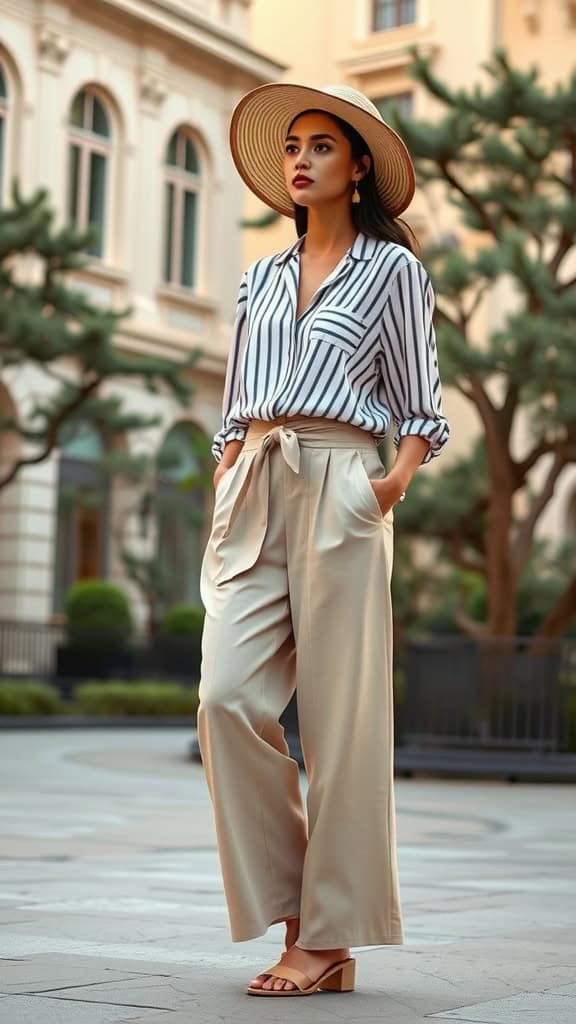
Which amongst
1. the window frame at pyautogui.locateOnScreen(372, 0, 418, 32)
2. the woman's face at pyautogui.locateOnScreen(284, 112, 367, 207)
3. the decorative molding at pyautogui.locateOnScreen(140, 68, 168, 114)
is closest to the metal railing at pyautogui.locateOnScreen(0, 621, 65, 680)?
the decorative molding at pyautogui.locateOnScreen(140, 68, 168, 114)

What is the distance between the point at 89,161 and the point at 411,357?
90.6 feet

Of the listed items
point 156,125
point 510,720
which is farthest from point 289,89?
point 156,125

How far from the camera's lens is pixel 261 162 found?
202 inches

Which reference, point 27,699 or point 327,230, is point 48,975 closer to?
point 327,230

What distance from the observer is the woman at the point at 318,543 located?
4391 millimetres

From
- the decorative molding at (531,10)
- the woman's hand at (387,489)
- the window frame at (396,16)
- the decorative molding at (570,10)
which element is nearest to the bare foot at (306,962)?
the woman's hand at (387,489)

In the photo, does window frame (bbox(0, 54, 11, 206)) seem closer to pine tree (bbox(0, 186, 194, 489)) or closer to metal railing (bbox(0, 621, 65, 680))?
pine tree (bbox(0, 186, 194, 489))

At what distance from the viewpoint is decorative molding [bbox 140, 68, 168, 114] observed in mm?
32469

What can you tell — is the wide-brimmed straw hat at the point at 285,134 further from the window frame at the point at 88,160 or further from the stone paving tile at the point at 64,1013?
the window frame at the point at 88,160

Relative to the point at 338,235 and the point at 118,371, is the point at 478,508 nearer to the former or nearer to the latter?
the point at 118,371

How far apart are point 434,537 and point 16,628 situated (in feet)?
32.4

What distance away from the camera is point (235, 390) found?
4.85 meters

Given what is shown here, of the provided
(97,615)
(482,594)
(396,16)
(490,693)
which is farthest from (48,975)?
(396,16)

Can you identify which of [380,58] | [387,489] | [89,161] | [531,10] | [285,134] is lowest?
[387,489]
